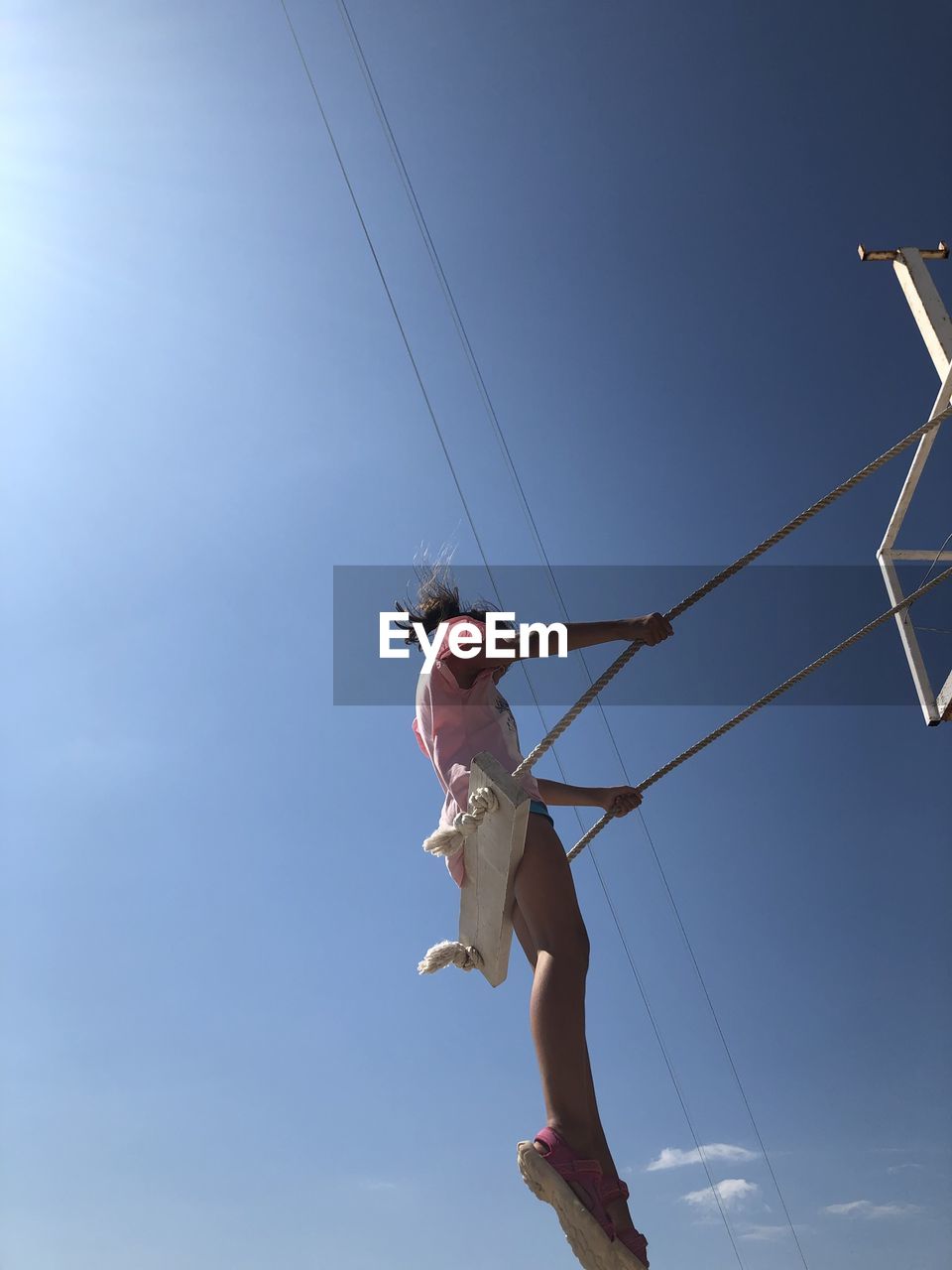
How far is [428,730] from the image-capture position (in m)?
2.60

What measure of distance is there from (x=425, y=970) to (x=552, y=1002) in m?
0.42

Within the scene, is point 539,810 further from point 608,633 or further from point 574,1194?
point 574,1194

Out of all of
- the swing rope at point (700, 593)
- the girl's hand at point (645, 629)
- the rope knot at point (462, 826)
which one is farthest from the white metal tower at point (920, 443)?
the rope knot at point (462, 826)

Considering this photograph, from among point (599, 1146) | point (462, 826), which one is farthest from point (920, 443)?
point (599, 1146)

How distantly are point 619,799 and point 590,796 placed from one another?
0.08 metres

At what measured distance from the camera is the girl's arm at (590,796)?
2904mm

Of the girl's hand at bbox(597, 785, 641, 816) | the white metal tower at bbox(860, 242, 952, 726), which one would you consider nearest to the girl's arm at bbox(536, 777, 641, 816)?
the girl's hand at bbox(597, 785, 641, 816)

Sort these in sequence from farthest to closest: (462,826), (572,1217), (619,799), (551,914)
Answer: (619,799), (462,826), (551,914), (572,1217)

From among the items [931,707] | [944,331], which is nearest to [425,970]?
[931,707]

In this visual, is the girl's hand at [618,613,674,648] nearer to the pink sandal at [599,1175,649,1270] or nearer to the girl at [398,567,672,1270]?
the girl at [398,567,672,1270]

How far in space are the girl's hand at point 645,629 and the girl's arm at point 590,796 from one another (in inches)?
25.2

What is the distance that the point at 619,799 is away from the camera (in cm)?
291

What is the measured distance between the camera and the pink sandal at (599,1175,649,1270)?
6.44 ft

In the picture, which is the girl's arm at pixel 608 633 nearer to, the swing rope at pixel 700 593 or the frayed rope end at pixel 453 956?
the swing rope at pixel 700 593
